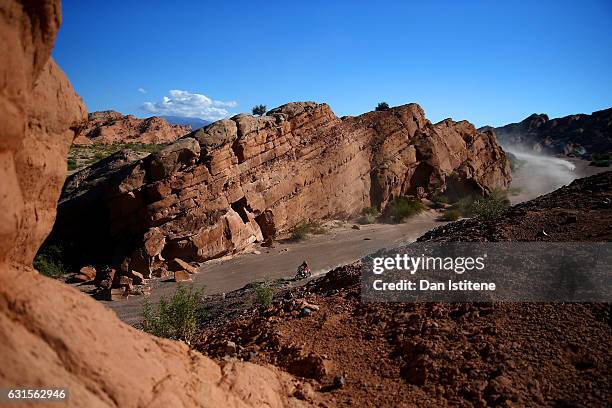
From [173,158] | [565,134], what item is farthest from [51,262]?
[565,134]

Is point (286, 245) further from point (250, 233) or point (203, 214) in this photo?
point (203, 214)

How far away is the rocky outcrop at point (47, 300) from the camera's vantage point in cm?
378

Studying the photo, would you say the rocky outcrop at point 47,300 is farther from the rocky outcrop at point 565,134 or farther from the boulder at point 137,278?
the rocky outcrop at point 565,134

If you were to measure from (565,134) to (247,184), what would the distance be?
9203 cm

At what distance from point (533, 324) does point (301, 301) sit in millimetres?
→ 4487

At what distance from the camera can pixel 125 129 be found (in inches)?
2441

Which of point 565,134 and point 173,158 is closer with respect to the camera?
point 173,158

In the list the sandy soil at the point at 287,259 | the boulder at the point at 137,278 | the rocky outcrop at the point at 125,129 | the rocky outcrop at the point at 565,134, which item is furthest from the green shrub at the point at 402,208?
the rocky outcrop at the point at 565,134

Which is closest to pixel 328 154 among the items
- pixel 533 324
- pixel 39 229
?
pixel 533 324

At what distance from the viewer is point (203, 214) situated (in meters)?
19.9

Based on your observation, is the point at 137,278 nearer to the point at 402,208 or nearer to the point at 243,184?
the point at 243,184

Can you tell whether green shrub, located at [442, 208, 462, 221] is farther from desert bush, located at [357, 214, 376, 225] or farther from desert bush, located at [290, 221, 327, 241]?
desert bush, located at [290, 221, 327, 241]

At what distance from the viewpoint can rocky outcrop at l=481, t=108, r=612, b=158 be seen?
78688 millimetres

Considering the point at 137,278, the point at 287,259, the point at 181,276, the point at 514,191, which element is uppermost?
the point at 514,191
